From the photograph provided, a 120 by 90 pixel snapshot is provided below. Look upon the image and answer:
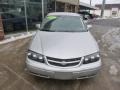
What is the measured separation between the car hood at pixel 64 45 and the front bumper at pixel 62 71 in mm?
237

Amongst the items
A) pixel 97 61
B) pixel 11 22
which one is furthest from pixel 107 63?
pixel 11 22

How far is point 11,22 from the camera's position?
781 cm

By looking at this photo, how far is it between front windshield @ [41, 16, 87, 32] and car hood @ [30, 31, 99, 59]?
14.2 inches

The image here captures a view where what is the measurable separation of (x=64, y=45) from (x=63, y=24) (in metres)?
1.32

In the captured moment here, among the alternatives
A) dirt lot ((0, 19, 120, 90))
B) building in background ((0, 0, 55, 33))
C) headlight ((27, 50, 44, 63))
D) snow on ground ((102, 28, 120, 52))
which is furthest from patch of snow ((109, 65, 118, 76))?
building in background ((0, 0, 55, 33))

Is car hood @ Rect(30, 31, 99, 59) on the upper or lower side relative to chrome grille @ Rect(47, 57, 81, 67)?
upper

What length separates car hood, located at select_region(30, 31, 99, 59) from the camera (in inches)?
107

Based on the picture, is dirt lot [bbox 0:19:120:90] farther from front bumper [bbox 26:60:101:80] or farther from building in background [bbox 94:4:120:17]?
building in background [bbox 94:4:120:17]

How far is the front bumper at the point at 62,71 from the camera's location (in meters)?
2.60

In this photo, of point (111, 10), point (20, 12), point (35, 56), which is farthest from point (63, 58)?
point (111, 10)

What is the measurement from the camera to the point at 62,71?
102 inches

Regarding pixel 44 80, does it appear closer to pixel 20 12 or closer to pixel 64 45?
pixel 64 45

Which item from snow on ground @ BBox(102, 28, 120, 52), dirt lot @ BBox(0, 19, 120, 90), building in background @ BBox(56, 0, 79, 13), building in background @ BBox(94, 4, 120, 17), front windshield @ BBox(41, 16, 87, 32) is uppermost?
building in background @ BBox(94, 4, 120, 17)

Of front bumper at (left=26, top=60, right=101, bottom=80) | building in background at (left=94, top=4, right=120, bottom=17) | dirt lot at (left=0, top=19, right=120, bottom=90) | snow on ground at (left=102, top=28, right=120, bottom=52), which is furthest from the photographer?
building in background at (left=94, top=4, right=120, bottom=17)
